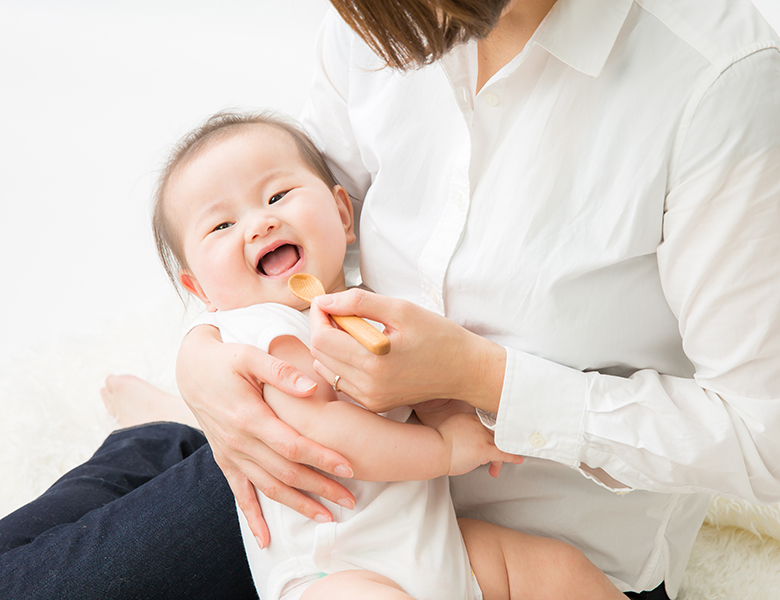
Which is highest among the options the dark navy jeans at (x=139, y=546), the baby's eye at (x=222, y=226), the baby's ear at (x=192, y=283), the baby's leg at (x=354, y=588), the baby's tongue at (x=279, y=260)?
the baby's eye at (x=222, y=226)

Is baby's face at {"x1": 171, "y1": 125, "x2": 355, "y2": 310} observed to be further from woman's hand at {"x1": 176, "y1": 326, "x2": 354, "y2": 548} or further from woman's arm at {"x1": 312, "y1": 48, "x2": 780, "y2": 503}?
woman's arm at {"x1": 312, "y1": 48, "x2": 780, "y2": 503}

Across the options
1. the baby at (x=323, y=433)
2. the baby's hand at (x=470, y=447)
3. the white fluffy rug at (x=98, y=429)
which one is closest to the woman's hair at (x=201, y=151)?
the baby at (x=323, y=433)

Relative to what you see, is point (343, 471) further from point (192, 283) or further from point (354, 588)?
point (192, 283)

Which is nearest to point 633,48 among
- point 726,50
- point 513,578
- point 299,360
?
point 726,50

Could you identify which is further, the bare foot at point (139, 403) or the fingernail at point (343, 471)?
the bare foot at point (139, 403)

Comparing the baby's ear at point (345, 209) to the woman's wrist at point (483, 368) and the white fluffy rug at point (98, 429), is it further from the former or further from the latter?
the white fluffy rug at point (98, 429)

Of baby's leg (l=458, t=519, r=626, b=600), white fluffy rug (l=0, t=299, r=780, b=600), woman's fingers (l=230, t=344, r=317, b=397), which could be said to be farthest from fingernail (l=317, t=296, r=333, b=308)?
white fluffy rug (l=0, t=299, r=780, b=600)

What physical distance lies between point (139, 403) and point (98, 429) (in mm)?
134

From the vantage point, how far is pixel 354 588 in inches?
32.6

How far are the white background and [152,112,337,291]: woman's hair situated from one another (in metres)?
0.91

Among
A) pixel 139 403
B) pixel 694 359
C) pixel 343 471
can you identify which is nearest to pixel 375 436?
pixel 343 471

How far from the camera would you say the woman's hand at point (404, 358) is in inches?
31.3

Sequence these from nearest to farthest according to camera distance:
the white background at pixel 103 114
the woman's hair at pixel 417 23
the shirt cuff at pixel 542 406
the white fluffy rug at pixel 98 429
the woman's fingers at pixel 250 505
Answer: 1. the woman's hair at pixel 417 23
2. the shirt cuff at pixel 542 406
3. the woman's fingers at pixel 250 505
4. the white fluffy rug at pixel 98 429
5. the white background at pixel 103 114

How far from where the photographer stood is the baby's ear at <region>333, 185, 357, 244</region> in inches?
46.4
